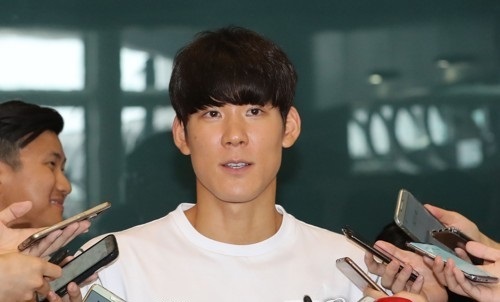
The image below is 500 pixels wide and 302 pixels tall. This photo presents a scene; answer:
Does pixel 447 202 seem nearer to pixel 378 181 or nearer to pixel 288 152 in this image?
pixel 378 181

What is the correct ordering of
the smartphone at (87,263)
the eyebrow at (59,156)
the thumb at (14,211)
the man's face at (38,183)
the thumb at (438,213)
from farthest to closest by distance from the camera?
the eyebrow at (59,156), the man's face at (38,183), the thumb at (438,213), the thumb at (14,211), the smartphone at (87,263)

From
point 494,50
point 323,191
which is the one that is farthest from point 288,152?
point 494,50

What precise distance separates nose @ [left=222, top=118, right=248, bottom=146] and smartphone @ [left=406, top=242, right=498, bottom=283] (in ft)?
1.14

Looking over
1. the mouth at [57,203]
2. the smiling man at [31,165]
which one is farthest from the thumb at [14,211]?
the mouth at [57,203]

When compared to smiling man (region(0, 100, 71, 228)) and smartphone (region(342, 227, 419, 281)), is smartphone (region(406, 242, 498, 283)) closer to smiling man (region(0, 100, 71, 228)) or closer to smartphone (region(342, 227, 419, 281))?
smartphone (region(342, 227, 419, 281))

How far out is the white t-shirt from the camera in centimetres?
200

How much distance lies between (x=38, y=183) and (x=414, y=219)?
3.80 feet

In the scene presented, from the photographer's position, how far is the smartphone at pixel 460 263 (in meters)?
1.89

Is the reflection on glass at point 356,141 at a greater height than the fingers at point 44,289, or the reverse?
the fingers at point 44,289

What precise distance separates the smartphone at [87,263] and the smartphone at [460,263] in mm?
496

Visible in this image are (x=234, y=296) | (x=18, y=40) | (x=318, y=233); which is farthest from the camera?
(x=18, y=40)

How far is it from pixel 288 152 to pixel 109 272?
1.43 metres

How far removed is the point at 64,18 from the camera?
3.31 m

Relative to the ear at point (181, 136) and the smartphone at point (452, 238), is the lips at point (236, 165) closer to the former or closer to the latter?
the ear at point (181, 136)
